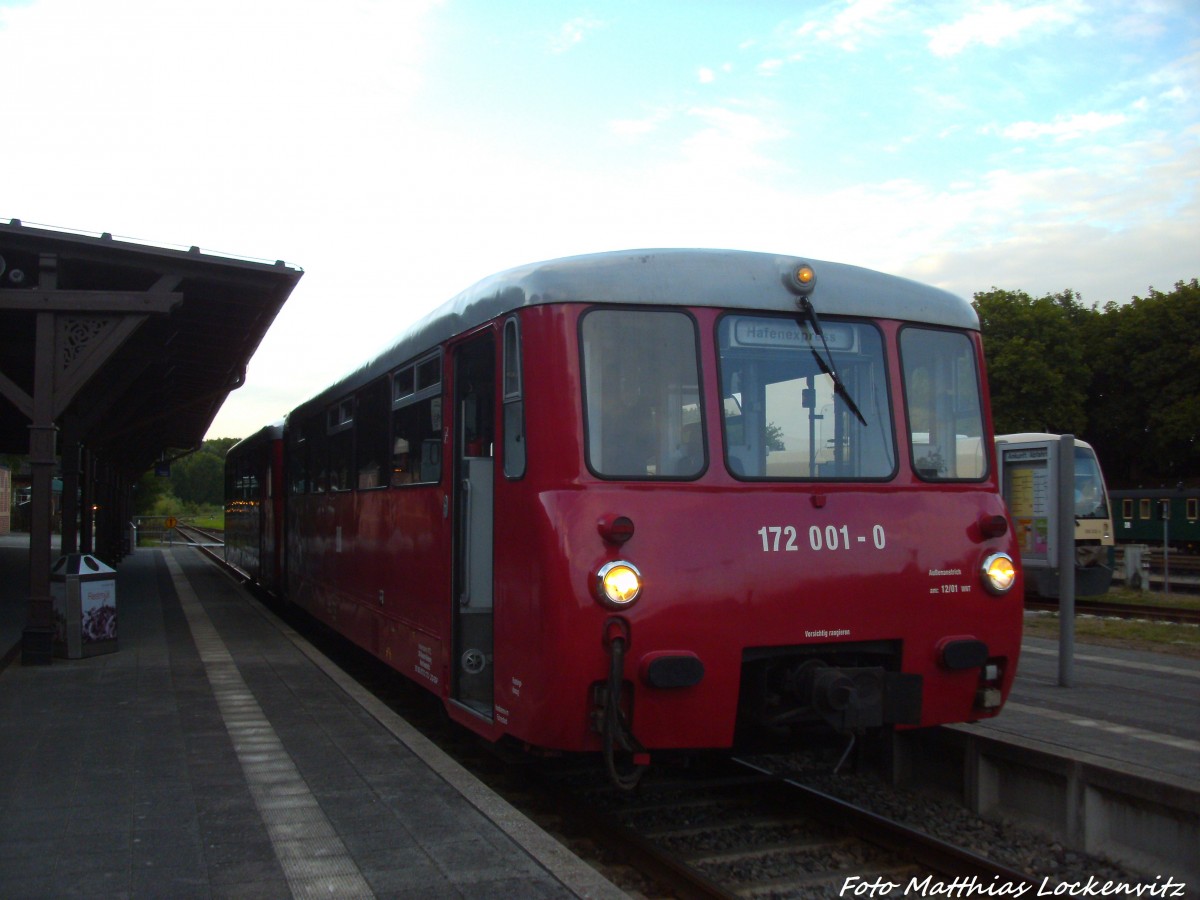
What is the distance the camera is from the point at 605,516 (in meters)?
5.45

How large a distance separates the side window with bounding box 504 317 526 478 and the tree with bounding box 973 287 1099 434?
43938 millimetres

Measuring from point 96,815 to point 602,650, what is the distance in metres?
2.62

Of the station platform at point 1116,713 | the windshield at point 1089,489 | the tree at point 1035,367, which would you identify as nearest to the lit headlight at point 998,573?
the station platform at point 1116,713

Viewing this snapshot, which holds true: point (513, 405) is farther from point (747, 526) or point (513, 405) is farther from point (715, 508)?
point (747, 526)

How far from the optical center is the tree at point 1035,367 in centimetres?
4741

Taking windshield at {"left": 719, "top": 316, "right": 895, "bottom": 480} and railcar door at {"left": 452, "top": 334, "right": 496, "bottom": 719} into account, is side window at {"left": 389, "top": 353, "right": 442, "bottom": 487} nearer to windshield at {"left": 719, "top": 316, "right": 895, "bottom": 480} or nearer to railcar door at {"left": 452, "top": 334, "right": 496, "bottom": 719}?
railcar door at {"left": 452, "top": 334, "right": 496, "bottom": 719}

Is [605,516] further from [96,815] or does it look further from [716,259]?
[96,815]

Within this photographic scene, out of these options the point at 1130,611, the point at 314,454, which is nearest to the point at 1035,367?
the point at 1130,611

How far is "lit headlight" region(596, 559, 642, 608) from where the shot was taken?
535 centimetres

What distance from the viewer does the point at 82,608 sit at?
11.2m

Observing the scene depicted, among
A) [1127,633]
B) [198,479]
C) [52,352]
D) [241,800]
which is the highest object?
[198,479]

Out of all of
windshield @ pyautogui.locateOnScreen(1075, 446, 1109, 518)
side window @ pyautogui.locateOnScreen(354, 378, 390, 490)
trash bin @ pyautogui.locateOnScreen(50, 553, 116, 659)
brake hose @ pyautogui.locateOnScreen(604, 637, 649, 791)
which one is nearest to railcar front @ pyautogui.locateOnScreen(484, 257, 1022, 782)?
brake hose @ pyautogui.locateOnScreen(604, 637, 649, 791)

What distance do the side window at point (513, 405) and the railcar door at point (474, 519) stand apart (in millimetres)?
173

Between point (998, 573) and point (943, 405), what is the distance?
3.21ft
